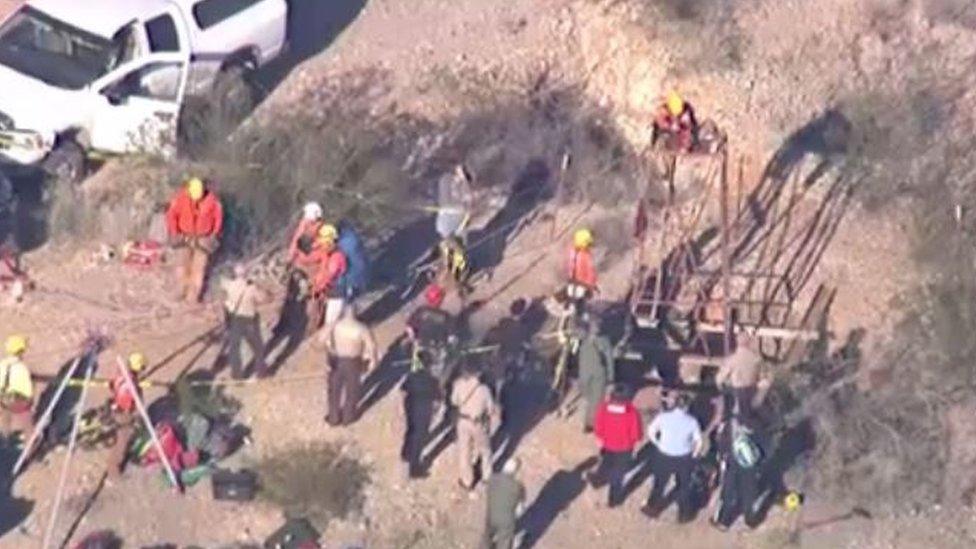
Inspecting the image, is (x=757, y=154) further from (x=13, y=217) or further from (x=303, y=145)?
(x=13, y=217)

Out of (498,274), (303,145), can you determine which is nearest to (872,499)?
(498,274)

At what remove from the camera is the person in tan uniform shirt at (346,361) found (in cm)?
2827

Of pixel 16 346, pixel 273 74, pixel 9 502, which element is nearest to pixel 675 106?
pixel 273 74

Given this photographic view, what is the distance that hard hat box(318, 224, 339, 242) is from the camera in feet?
95.3

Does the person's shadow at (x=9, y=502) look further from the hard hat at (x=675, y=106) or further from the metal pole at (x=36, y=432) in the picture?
the hard hat at (x=675, y=106)

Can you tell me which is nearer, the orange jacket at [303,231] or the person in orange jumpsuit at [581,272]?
the orange jacket at [303,231]

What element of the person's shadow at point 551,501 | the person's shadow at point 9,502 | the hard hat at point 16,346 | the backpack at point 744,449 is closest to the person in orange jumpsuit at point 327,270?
the person's shadow at point 551,501

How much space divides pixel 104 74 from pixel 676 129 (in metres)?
5.81

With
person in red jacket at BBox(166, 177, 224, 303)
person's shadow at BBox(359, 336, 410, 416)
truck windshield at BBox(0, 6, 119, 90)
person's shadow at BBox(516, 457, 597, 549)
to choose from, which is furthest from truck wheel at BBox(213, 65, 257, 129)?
person's shadow at BBox(516, 457, 597, 549)

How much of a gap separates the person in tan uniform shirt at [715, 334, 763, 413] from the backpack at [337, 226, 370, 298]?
3257mm

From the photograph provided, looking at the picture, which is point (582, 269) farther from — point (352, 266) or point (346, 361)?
point (346, 361)

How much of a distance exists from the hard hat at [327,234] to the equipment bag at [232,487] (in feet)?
7.50

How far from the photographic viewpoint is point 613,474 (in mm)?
28500

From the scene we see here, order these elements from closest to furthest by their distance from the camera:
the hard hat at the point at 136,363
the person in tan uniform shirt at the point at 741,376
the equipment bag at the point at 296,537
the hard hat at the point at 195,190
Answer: the equipment bag at the point at 296,537
the hard hat at the point at 136,363
the person in tan uniform shirt at the point at 741,376
the hard hat at the point at 195,190
